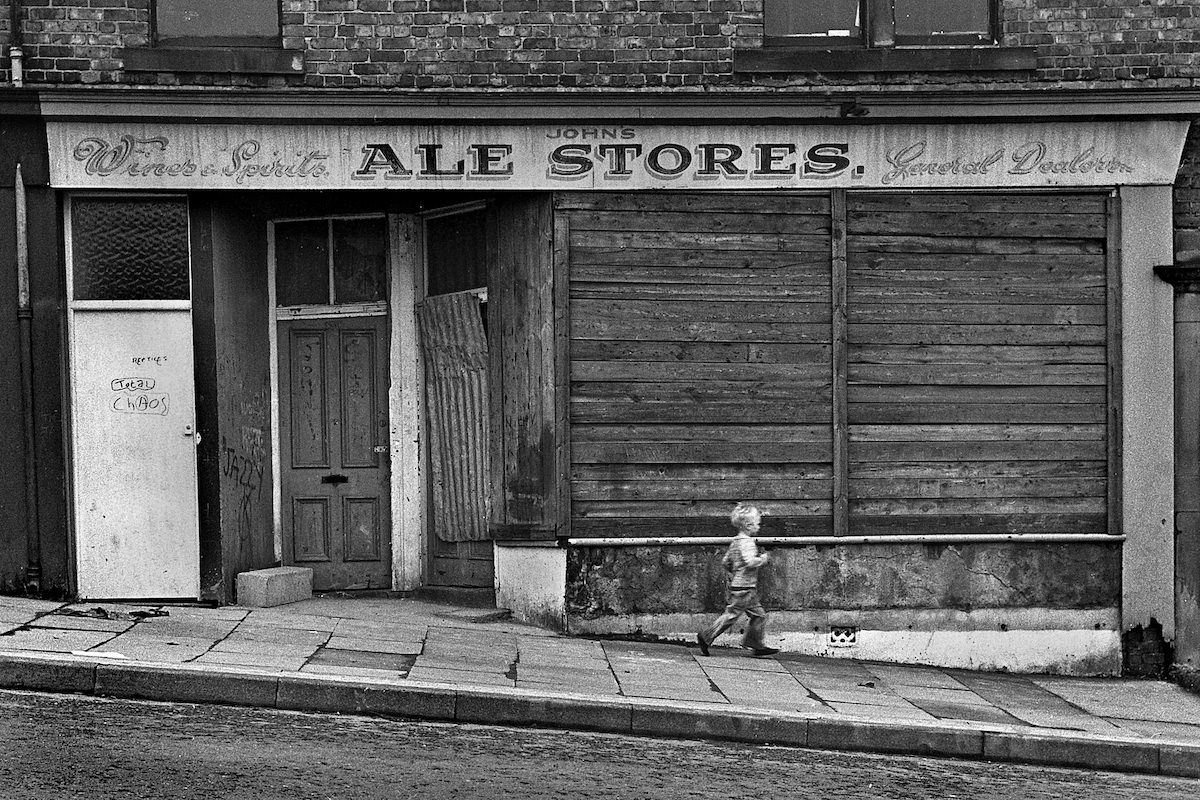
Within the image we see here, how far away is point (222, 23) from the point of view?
35.1 ft

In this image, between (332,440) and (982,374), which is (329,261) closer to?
(332,440)

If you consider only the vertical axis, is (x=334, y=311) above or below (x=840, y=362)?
above

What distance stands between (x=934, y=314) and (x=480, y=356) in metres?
3.65

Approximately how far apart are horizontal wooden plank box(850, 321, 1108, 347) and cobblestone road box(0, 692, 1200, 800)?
13.1 feet

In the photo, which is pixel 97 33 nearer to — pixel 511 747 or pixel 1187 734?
pixel 511 747

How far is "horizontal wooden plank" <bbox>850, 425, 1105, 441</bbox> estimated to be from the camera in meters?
11.0

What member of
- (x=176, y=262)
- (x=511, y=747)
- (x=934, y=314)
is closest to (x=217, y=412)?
(x=176, y=262)

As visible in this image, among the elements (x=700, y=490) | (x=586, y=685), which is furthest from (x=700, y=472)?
(x=586, y=685)

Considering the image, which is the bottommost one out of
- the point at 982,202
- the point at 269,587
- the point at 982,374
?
the point at 269,587

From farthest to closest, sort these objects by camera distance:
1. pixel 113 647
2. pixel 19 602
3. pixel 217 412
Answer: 1. pixel 217 412
2. pixel 19 602
3. pixel 113 647

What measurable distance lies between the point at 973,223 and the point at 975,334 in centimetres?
87

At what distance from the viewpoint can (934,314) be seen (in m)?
11.0

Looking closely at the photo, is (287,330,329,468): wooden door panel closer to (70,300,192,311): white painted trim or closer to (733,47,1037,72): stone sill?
(70,300,192,311): white painted trim

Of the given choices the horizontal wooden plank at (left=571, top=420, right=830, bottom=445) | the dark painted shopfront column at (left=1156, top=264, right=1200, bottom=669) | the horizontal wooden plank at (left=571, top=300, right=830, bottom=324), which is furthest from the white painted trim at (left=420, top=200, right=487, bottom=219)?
the dark painted shopfront column at (left=1156, top=264, right=1200, bottom=669)
